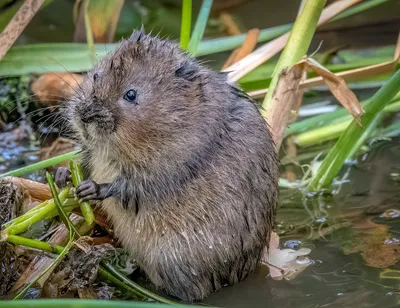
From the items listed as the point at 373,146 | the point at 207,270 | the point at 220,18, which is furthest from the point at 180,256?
the point at 220,18

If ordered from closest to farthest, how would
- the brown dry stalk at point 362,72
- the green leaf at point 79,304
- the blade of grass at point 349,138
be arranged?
the green leaf at point 79,304, the blade of grass at point 349,138, the brown dry stalk at point 362,72

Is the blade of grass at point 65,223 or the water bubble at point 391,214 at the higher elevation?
the blade of grass at point 65,223

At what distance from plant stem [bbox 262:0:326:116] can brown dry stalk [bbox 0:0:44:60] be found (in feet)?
4.20

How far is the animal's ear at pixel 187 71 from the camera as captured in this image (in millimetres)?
3369

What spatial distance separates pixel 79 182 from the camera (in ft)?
11.0

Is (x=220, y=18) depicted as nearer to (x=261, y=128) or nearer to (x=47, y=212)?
(x=261, y=128)

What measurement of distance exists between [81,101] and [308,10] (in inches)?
56.3

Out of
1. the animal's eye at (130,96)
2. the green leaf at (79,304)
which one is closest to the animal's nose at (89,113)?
the animal's eye at (130,96)

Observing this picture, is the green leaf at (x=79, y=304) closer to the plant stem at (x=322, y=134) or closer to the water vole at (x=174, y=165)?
the water vole at (x=174, y=165)

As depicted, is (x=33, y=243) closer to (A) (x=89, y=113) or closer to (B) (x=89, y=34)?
(A) (x=89, y=113)

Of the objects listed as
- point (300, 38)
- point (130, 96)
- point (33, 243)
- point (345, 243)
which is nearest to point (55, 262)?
point (33, 243)

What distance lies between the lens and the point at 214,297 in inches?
136

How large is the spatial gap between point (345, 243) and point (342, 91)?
69cm

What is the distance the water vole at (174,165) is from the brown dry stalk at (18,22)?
116cm
